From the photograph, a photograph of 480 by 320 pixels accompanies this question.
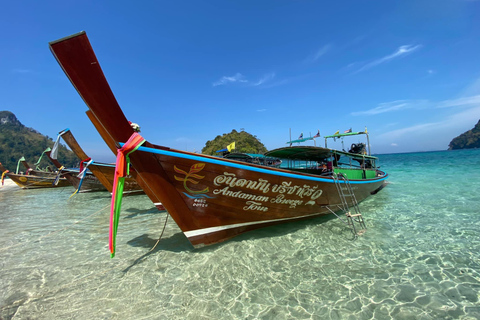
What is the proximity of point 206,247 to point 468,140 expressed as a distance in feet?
464

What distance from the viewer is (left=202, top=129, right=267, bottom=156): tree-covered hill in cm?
5119

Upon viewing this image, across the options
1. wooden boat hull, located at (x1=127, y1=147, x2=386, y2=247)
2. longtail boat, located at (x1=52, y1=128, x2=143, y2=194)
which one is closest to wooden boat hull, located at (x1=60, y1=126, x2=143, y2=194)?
longtail boat, located at (x1=52, y1=128, x2=143, y2=194)

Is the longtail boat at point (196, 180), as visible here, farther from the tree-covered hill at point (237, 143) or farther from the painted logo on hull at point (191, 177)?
the tree-covered hill at point (237, 143)

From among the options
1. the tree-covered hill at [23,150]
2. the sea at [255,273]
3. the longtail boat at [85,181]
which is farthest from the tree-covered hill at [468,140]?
the tree-covered hill at [23,150]

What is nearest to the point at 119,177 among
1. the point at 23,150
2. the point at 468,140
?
the point at 23,150

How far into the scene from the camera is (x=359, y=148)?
14.2 meters

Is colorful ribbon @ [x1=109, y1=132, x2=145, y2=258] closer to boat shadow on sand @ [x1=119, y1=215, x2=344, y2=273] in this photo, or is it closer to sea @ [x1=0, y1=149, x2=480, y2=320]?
sea @ [x1=0, y1=149, x2=480, y2=320]

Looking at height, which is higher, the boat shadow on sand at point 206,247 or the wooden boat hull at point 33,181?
the wooden boat hull at point 33,181

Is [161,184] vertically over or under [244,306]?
over

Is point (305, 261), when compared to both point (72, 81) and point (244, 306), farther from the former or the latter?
point (72, 81)

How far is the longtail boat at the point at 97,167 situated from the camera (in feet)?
28.2

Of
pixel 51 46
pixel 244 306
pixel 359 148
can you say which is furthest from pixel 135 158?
pixel 359 148

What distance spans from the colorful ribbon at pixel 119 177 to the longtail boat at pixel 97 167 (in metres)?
6.32

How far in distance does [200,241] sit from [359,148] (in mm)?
13868
